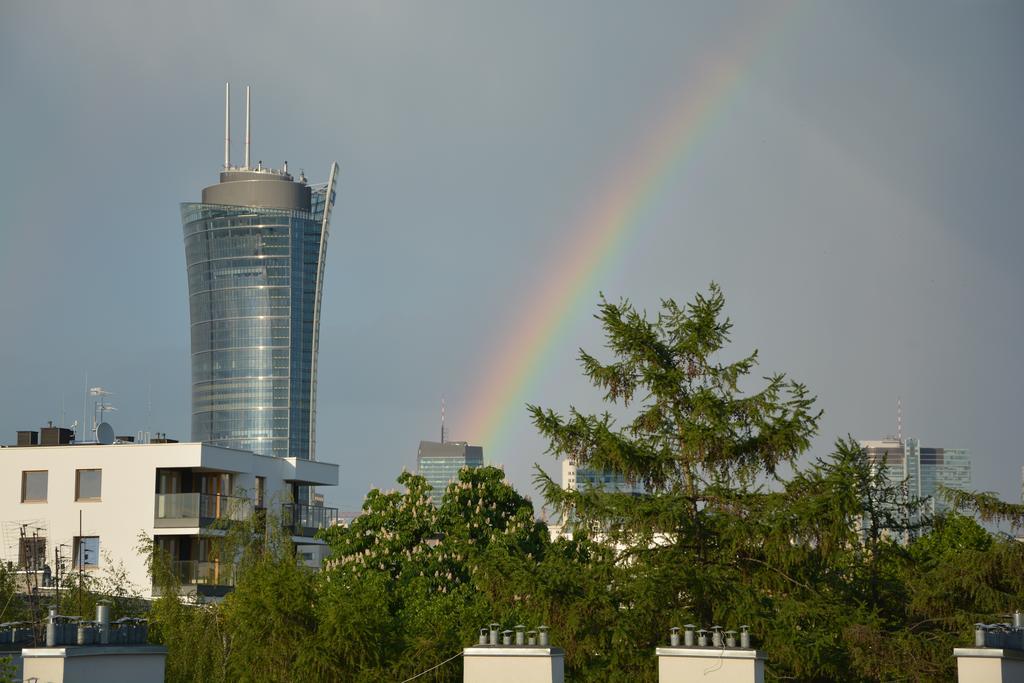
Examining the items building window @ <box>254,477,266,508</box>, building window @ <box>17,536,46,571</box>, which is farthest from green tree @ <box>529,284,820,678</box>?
building window @ <box>254,477,266,508</box>

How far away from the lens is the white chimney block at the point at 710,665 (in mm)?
14172

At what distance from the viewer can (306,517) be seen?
56781mm

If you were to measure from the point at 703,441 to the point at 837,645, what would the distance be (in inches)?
146

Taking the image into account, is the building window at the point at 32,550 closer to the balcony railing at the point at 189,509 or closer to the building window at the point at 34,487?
the balcony railing at the point at 189,509

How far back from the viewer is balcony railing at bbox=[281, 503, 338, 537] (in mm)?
53875

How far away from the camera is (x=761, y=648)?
63.6ft

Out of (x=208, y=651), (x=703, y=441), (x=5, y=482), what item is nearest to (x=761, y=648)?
(x=703, y=441)

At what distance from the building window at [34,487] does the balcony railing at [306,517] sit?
894 cm

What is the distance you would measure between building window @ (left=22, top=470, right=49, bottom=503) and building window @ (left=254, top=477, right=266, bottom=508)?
26.3 feet

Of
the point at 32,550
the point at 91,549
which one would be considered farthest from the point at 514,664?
the point at 91,549

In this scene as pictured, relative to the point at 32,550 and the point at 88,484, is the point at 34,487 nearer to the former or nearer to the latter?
the point at 88,484

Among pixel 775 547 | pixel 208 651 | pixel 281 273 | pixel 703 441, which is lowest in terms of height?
pixel 208 651

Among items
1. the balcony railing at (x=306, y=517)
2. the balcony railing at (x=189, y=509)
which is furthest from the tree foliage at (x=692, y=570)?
the balcony railing at (x=306, y=517)

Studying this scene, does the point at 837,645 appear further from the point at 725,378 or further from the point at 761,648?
the point at 725,378
